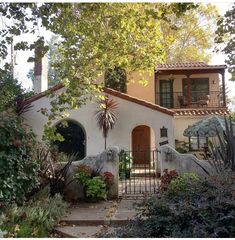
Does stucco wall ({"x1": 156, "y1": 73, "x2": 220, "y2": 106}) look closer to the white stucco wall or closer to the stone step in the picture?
the white stucco wall

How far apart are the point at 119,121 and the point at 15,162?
928cm

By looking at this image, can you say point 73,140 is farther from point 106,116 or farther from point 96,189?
point 96,189

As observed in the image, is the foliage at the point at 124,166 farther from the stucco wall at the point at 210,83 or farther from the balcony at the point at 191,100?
the stucco wall at the point at 210,83

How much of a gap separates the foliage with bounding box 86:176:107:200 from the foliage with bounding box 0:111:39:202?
169cm

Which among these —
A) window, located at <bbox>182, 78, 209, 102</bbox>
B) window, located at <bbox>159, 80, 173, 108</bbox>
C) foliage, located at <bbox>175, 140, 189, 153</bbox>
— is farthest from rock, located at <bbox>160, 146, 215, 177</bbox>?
window, located at <bbox>182, 78, 209, 102</bbox>

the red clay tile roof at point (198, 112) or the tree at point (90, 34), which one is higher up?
the tree at point (90, 34)

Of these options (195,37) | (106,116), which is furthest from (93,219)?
(195,37)

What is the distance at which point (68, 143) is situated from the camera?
1744 centimetres

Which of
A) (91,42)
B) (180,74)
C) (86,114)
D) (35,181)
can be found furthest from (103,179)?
(180,74)

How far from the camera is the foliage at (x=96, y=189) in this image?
934 cm

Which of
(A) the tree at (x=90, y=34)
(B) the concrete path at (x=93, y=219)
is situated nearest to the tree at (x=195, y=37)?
(A) the tree at (x=90, y=34)

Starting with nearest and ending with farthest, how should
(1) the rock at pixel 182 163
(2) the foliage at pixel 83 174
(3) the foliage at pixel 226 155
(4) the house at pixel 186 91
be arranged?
(3) the foliage at pixel 226 155 → (2) the foliage at pixel 83 174 → (1) the rock at pixel 182 163 → (4) the house at pixel 186 91

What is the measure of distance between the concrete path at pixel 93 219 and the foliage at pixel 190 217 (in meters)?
0.93

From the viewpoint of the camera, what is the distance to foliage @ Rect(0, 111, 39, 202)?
291 inches
